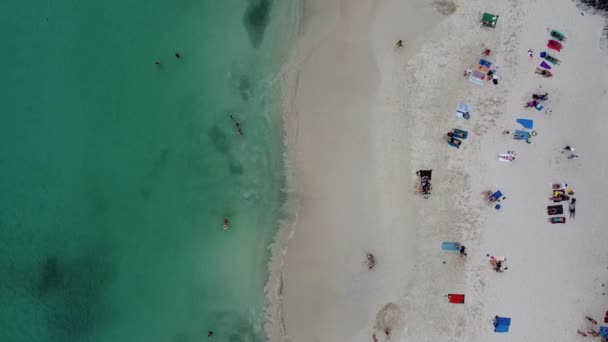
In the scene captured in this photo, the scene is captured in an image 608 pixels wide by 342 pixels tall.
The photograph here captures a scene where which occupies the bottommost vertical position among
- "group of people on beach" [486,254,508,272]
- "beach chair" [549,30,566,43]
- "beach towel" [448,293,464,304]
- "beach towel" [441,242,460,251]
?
"beach towel" [448,293,464,304]

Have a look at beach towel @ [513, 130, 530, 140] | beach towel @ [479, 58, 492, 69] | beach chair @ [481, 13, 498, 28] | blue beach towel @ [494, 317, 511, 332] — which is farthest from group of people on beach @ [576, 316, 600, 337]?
beach chair @ [481, 13, 498, 28]

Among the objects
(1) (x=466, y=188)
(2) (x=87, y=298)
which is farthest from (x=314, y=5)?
(2) (x=87, y=298)

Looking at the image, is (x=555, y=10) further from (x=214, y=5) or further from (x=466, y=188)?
(x=214, y=5)

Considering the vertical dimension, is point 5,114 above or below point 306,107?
below

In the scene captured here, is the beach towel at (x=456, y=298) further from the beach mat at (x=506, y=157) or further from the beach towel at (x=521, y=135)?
the beach towel at (x=521, y=135)

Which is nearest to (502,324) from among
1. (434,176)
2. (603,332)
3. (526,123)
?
(603,332)

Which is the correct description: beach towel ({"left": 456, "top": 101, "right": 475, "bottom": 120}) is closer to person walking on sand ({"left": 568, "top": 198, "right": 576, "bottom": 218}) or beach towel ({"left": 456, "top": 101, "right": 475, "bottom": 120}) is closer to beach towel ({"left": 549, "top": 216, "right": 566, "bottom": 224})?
beach towel ({"left": 549, "top": 216, "right": 566, "bottom": 224})
